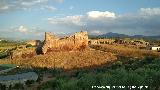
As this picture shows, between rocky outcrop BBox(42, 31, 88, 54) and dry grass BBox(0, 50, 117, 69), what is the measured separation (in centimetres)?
127

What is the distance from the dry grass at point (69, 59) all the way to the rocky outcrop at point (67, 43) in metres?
1.27

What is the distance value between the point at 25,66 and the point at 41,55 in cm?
441

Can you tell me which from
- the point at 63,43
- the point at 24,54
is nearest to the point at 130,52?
the point at 63,43

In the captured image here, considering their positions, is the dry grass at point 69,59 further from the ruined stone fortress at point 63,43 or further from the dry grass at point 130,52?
the dry grass at point 130,52

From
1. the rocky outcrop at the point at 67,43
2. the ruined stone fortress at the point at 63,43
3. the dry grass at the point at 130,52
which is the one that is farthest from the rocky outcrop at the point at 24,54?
the dry grass at the point at 130,52

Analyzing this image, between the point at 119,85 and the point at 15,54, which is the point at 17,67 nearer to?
the point at 15,54

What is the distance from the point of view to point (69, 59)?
50.2 meters

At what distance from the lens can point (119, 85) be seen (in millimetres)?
17109

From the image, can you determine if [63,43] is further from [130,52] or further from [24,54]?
[130,52]

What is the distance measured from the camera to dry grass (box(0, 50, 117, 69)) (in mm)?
48844

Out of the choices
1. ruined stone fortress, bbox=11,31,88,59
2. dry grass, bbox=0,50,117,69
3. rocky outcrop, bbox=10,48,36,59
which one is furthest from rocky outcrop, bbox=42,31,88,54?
rocky outcrop, bbox=10,48,36,59

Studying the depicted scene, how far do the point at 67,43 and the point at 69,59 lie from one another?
4.69m

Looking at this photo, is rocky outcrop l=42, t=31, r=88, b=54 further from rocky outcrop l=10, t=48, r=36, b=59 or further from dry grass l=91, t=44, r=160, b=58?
dry grass l=91, t=44, r=160, b=58

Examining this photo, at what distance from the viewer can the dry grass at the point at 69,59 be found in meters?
48.8
